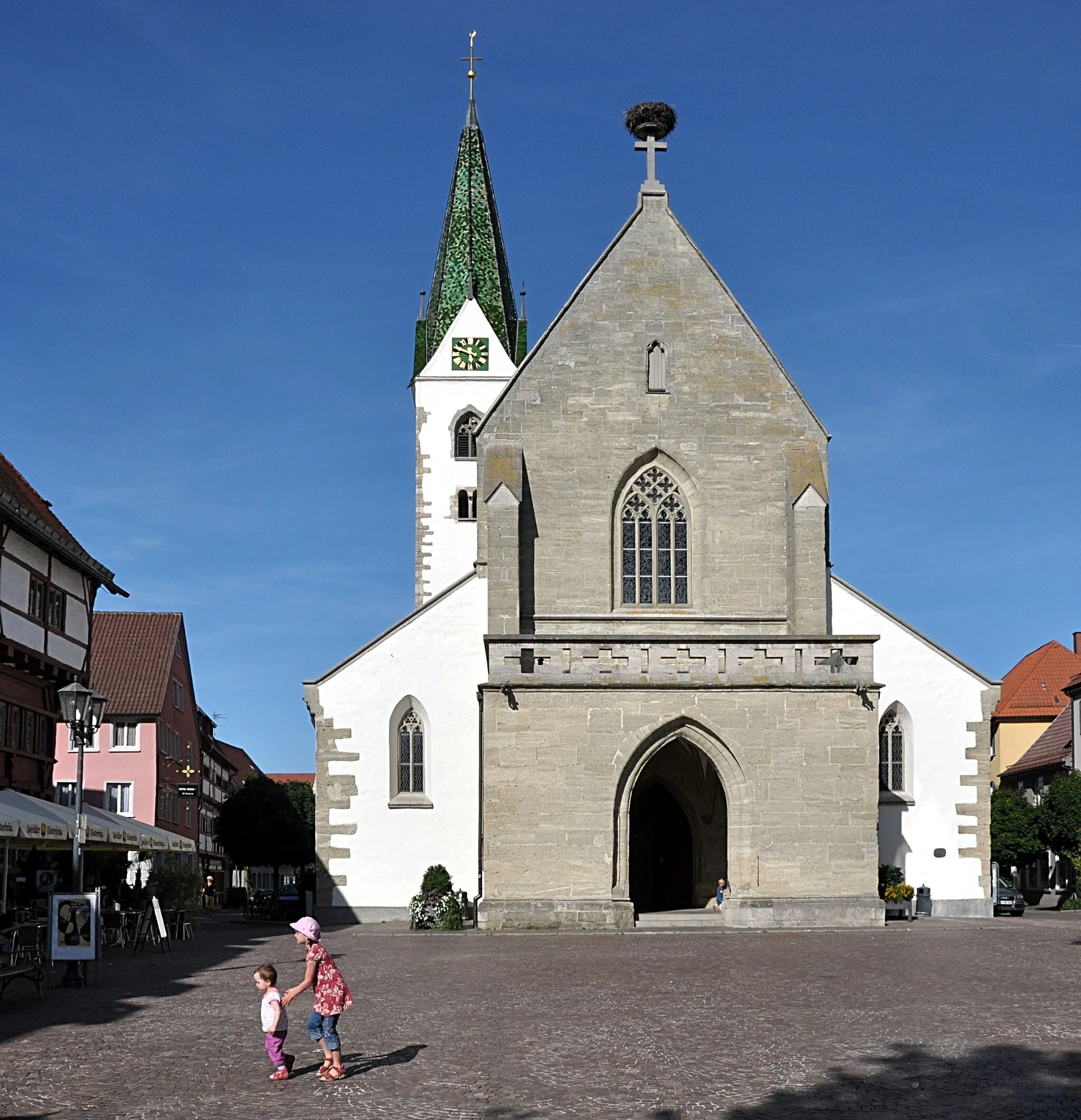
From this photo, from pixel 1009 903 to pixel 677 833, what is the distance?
14040 millimetres

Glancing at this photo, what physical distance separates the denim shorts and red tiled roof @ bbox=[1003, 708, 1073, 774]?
2136 inches

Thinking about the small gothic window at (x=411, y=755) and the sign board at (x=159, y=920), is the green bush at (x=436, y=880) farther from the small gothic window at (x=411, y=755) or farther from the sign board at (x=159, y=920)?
the sign board at (x=159, y=920)

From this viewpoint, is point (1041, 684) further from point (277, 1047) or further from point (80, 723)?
point (277, 1047)

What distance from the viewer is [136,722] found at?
5581 cm

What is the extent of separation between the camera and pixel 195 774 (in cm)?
6431

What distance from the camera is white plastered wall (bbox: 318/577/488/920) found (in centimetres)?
3334

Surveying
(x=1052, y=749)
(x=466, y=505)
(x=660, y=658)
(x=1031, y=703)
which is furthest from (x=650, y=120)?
(x=1031, y=703)

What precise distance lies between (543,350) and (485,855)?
10.9 m

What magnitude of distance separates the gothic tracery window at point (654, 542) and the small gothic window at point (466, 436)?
19.9 m

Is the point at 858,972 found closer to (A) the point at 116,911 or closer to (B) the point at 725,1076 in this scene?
(B) the point at 725,1076

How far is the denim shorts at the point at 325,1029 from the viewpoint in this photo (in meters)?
10.9

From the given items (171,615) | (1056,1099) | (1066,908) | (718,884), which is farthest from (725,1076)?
(171,615)

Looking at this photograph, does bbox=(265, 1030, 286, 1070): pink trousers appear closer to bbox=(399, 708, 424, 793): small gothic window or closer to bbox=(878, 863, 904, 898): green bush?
bbox=(399, 708, 424, 793): small gothic window

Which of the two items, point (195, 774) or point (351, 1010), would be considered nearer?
point (351, 1010)
